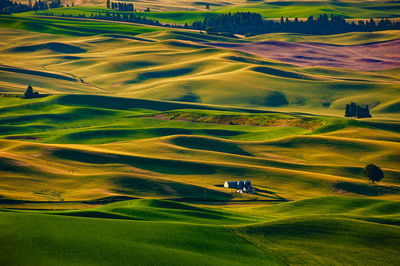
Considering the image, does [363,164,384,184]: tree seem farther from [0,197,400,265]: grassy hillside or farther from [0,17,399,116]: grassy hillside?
[0,17,399,116]: grassy hillside

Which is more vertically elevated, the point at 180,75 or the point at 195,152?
the point at 195,152

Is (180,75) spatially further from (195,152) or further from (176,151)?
(176,151)

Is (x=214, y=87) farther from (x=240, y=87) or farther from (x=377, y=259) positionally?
(x=377, y=259)

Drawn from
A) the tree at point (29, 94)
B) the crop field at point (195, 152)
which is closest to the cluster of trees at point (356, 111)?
the crop field at point (195, 152)

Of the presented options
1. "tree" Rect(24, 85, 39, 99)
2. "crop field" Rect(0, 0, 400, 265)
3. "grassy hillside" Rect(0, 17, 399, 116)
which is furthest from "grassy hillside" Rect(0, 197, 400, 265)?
"grassy hillside" Rect(0, 17, 399, 116)

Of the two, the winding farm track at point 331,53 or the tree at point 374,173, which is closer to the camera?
the tree at point 374,173

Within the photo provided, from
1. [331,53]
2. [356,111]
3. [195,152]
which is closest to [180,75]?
[331,53]

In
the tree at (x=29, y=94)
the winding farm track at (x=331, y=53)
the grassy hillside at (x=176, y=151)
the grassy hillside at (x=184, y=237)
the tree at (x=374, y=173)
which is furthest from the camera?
the winding farm track at (x=331, y=53)

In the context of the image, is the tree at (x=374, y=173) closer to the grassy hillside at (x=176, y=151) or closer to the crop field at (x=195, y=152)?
the grassy hillside at (x=176, y=151)
